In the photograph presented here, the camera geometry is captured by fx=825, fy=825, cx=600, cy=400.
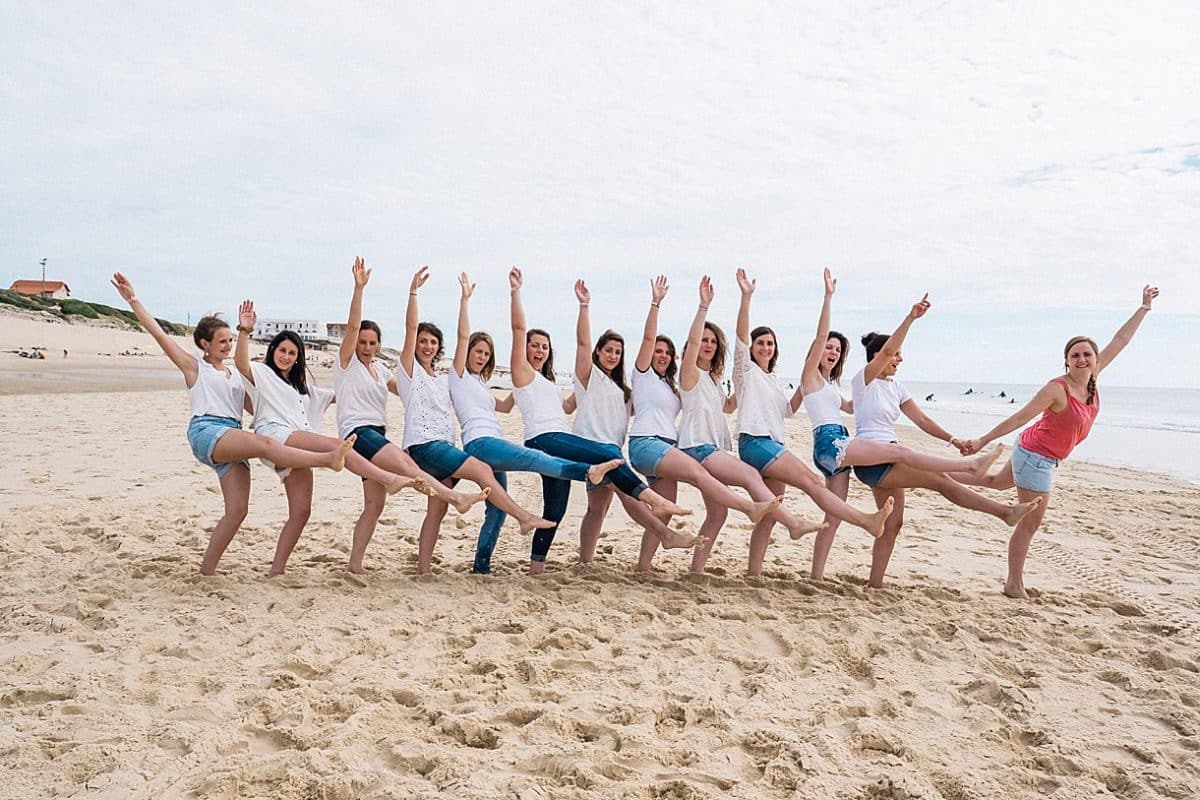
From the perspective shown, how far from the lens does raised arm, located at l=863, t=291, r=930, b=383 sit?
5293 mm

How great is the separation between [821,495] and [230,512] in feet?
12.4

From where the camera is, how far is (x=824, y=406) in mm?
5590

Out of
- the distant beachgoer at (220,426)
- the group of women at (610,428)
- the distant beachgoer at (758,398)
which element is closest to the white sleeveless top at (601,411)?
the group of women at (610,428)

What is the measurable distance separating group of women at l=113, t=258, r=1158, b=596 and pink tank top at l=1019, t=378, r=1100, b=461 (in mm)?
11

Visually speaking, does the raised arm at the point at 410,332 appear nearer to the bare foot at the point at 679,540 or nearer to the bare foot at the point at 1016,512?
the bare foot at the point at 679,540

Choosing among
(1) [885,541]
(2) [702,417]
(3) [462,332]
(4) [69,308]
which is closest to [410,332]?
(3) [462,332]

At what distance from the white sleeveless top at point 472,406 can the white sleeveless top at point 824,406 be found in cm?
213

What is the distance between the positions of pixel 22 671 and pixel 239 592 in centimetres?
136

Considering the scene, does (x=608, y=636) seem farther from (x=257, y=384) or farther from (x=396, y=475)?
(x=257, y=384)

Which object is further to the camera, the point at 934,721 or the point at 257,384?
the point at 257,384

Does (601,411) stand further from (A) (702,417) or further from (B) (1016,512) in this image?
(B) (1016,512)

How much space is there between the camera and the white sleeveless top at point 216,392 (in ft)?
17.4

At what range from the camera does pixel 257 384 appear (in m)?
5.41

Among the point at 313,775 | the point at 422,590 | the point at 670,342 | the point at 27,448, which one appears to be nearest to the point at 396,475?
the point at 422,590
